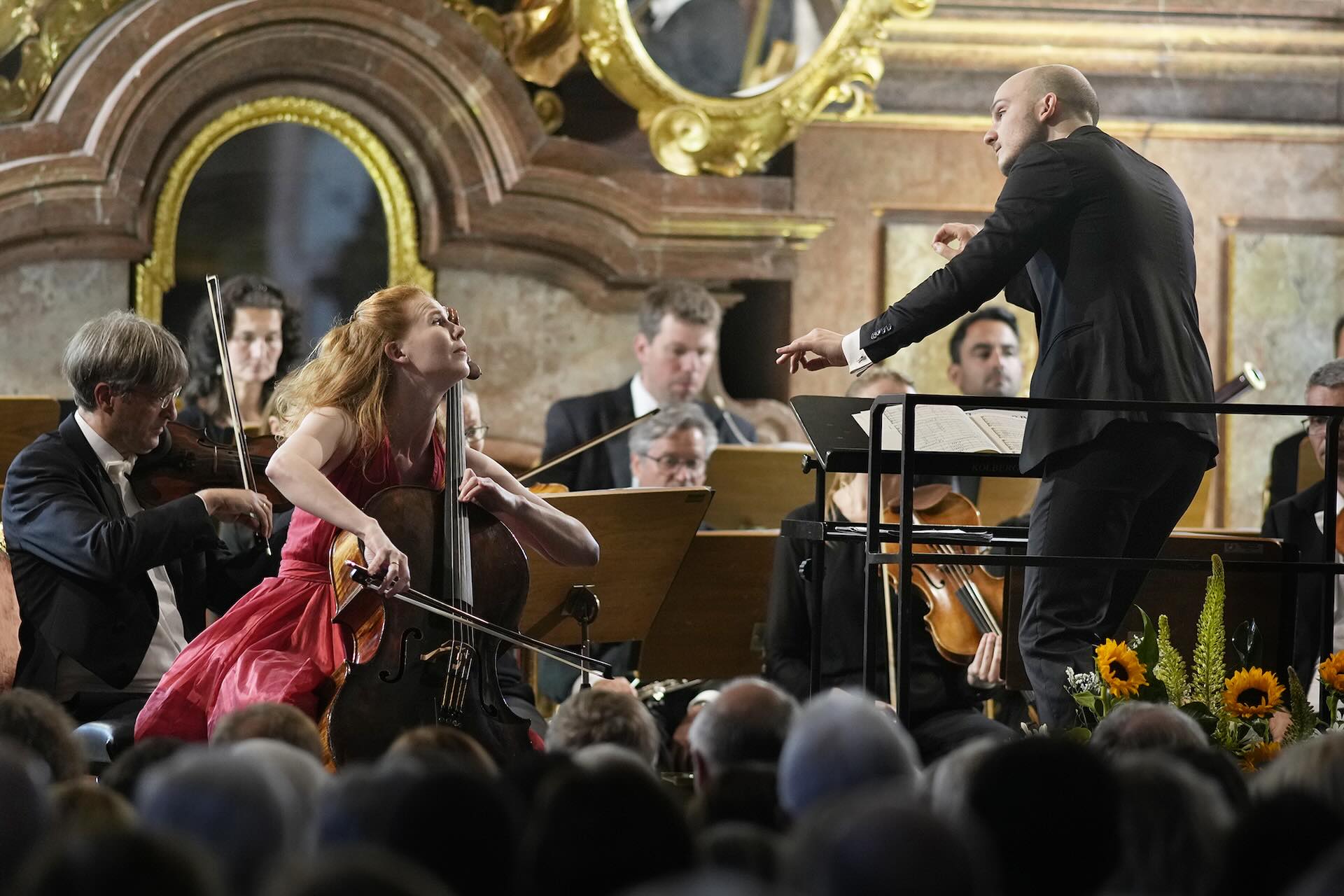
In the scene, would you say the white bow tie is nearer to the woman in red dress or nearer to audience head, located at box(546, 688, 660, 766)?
the woman in red dress

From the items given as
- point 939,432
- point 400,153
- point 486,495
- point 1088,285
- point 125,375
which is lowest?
point 486,495

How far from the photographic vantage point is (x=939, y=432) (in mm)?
2992

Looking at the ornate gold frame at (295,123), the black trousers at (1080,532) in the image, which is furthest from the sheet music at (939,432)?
the ornate gold frame at (295,123)

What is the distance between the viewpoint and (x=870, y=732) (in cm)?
182

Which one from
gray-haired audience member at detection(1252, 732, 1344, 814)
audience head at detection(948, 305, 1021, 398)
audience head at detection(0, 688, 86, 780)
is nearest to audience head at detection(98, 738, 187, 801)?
audience head at detection(0, 688, 86, 780)

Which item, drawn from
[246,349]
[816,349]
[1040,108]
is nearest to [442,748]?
[816,349]

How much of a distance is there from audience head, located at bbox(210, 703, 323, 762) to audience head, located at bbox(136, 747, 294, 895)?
444 mm

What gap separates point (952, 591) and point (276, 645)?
1671mm

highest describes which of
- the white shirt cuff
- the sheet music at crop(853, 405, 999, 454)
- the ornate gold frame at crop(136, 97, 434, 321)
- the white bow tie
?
the ornate gold frame at crop(136, 97, 434, 321)

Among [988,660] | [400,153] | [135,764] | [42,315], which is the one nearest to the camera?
[135,764]

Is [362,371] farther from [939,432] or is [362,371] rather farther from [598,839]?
[598,839]

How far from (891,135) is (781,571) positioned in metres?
3.05

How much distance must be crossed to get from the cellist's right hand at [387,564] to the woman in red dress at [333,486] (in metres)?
0.10

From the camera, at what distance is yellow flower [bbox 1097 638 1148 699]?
8.77 feet
